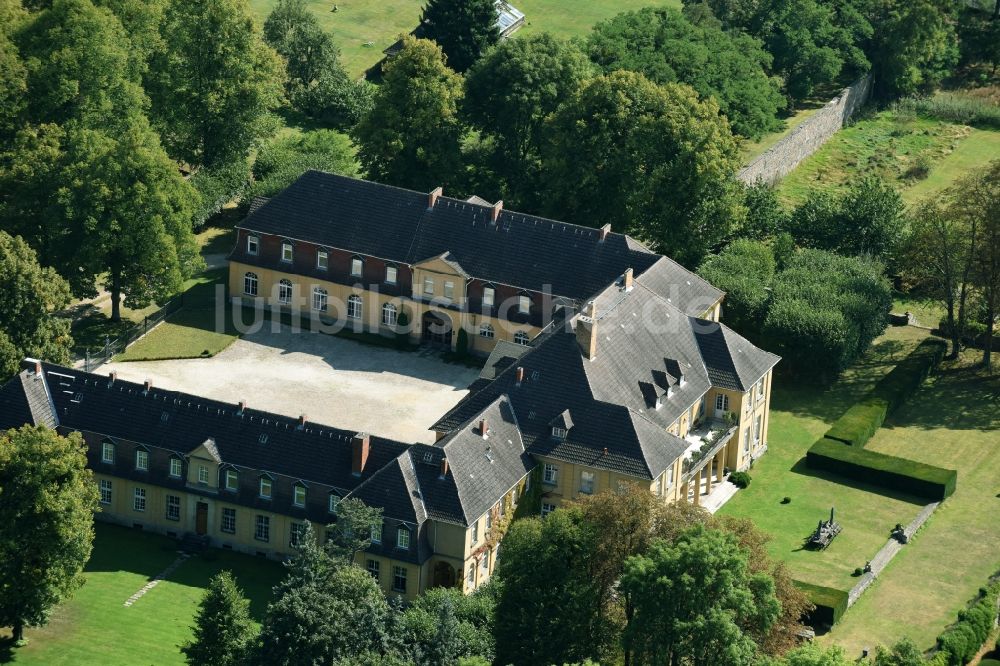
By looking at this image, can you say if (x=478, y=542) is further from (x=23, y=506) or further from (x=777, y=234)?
(x=777, y=234)

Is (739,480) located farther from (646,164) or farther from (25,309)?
(25,309)

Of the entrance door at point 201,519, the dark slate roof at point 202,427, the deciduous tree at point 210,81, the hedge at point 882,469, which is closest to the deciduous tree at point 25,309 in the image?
the dark slate roof at point 202,427

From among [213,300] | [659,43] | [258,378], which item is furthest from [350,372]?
[659,43]

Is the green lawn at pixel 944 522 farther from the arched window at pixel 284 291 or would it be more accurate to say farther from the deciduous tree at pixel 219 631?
the arched window at pixel 284 291

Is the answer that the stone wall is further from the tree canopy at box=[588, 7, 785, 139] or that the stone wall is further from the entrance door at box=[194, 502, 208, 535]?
the entrance door at box=[194, 502, 208, 535]

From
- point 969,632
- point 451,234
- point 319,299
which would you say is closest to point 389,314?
point 319,299

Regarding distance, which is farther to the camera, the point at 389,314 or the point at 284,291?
the point at 284,291
